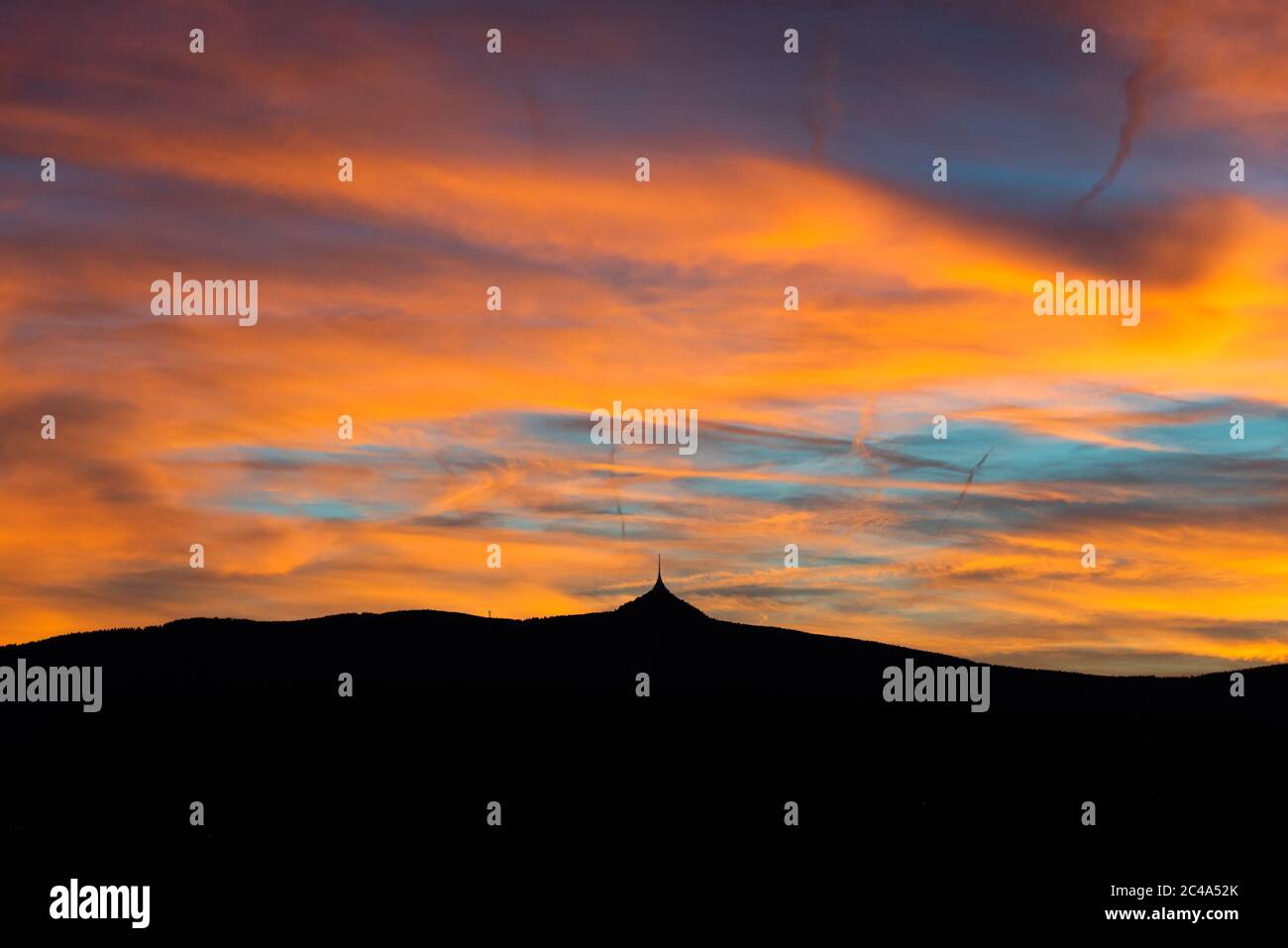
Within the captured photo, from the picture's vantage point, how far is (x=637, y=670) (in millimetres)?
178750

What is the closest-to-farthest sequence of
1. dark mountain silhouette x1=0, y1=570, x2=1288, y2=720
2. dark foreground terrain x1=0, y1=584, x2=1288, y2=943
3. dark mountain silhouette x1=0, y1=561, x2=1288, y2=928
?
dark foreground terrain x1=0, y1=584, x2=1288, y2=943 < dark mountain silhouette x1=0, y1=561, x2=1288, y2=928 < dark mountain silhouette x1=0, y1=570, x2=1288, y2=720

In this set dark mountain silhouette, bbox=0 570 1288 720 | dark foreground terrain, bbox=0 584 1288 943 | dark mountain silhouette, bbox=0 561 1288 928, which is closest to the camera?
dark foreground terrain, bbox=0 584 1288 943

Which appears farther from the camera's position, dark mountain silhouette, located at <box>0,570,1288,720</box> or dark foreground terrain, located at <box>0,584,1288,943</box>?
dark mountain silhouette, located at <box>0,570,1288,720</box>

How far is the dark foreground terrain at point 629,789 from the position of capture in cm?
7912

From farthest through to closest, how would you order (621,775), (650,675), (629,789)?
(650,675)
(621,775)
(629,789)

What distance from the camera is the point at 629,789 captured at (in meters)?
120

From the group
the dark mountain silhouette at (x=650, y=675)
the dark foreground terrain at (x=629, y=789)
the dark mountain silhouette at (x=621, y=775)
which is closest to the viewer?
the dark foreground terrain at (x=629, y=789)

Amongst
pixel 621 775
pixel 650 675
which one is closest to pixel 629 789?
pixel 621 775

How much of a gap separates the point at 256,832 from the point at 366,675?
78.1 m

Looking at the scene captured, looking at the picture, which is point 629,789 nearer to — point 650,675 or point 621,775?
point 621,775

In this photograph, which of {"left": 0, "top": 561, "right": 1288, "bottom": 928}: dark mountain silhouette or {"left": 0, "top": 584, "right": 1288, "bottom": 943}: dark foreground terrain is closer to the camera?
{"left": 0, "top": 584, "right": 1288, "bottom": 943}: dark foreground terrain

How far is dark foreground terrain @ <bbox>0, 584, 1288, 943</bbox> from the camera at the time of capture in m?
79.1
